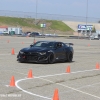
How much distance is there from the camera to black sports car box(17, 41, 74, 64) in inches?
731

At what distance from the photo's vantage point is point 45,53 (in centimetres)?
1872

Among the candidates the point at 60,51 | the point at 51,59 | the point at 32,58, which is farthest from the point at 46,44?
the point at 32,58

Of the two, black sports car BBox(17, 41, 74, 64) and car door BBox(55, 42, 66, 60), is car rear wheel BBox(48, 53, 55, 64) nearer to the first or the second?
black sports car BBox(17, 41, 74, 64)

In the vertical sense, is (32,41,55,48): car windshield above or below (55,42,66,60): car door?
above

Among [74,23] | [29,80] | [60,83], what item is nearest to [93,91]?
[60,83]

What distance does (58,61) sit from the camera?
67.9 ft

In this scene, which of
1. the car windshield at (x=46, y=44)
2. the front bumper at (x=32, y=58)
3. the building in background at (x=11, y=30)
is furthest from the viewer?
the building in background at (x=11, y=30)

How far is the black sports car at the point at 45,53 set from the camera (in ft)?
60.9

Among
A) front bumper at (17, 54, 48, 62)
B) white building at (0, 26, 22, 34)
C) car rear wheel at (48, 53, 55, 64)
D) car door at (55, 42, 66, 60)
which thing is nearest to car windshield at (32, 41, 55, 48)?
car door at (55, 42, 66, 60)

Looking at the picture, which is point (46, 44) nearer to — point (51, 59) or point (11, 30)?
point (51, 59)

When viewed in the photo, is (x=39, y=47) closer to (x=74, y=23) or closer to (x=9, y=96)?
(x=9, y=96)

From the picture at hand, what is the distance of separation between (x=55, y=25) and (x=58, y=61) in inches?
3931

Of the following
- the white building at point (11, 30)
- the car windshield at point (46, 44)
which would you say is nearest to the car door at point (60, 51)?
the car windshield at point (46, 44)

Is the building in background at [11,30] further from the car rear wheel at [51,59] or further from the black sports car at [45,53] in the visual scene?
the car rear wheel at [51,59]
